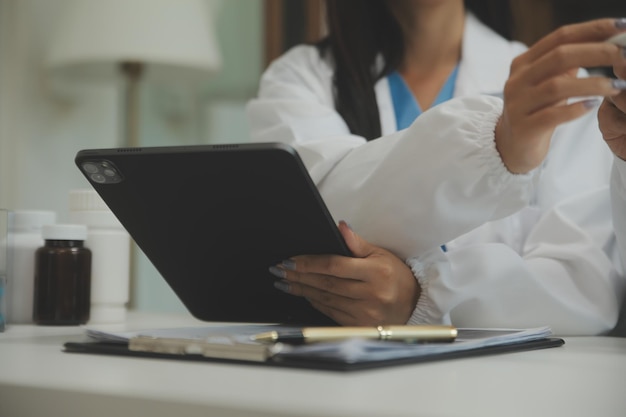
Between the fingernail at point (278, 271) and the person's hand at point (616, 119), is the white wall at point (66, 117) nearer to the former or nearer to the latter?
the fingernail at point (278, 271)

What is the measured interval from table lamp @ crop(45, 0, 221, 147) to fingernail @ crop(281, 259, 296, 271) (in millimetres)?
1044

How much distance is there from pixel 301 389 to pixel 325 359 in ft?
0.23

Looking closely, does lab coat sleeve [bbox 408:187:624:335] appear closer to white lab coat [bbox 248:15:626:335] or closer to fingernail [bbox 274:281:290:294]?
white lab coat [bbox 248:15:626:335]

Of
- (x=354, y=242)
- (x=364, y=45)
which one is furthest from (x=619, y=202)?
(x=364, y=45)

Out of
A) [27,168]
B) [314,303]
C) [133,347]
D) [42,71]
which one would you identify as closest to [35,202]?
[27,168]

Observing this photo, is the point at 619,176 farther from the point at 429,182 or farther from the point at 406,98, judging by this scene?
the point at 406,98

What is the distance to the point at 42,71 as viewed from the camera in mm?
1688

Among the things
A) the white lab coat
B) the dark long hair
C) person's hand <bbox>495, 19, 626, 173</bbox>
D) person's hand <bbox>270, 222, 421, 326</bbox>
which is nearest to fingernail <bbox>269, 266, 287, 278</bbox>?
person's hand <bbox>270, 222, 421, 326</bbox>

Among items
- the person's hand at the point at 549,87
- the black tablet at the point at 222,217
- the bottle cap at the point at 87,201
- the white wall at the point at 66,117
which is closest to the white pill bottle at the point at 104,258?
the bottle cap at the point at 87,201

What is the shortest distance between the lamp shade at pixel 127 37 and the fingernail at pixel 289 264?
1043 mm

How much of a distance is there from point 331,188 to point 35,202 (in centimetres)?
96

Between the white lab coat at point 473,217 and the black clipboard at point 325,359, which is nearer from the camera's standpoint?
the black clipboard at point 325,359

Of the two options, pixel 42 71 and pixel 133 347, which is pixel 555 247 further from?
pixel 42 71

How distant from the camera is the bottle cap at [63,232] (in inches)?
34.6
